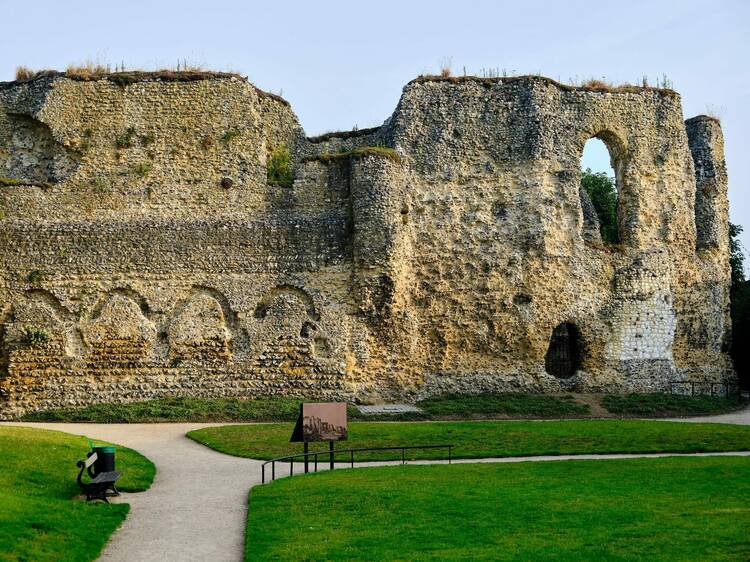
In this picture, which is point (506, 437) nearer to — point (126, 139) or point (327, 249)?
point (327, 249)

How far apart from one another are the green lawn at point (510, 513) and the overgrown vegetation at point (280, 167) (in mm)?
15633

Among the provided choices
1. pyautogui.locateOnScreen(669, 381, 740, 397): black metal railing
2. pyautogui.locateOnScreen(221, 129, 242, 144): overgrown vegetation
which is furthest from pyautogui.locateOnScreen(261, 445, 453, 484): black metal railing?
pyautogui.locateOnScreen(669, 381, 740, 397): black metal railing

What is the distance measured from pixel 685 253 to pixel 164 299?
63.5 feet

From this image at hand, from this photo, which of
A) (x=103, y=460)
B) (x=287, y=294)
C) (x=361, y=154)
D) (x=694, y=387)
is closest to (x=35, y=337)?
(x=287, y=294)

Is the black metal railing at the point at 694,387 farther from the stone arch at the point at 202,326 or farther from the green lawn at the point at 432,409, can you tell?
the stone arch at the point at 202,326

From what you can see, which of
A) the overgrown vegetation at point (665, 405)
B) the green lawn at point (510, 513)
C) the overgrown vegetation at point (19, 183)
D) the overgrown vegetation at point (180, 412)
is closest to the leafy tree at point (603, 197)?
the overgrown vegetation at point (665, 405)

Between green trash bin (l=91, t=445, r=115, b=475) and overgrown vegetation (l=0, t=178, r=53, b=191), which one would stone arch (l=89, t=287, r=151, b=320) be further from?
green trash bin (l=91, t=445, r=115, b=475)

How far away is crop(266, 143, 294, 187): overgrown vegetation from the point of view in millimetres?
31938

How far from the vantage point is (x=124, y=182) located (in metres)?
31.1

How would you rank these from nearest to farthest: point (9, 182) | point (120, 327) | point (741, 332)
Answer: point (120, 327)
point (9, 182)
point (741, 332)

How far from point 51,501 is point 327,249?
17125 millimetres

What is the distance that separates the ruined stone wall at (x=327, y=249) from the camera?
1174 inches

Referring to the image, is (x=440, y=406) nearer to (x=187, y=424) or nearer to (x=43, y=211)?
(x=187, y=424)

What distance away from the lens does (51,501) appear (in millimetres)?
14750
